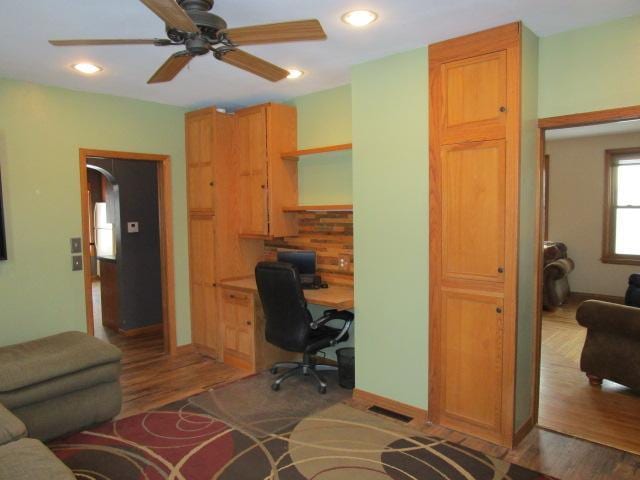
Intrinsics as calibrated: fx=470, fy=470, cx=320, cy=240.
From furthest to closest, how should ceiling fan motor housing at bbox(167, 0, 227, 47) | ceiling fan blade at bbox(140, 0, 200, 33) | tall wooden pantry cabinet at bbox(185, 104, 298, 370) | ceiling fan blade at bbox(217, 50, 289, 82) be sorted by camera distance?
1. tall wooden pantry cabinet at bbox(185, 104, 298, 370)
2. ceiling fan blade at bbox(217, 50, 289, 82)
3. ceiling fan motor housing at bbox(167, 0, 227, 47)
4. ceiling fan blade at bbox(140, 0, 200, 33)

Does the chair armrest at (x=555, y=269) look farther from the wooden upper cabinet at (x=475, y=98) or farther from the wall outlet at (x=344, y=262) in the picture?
the wooden upper cabinet at (x=475, y=98)

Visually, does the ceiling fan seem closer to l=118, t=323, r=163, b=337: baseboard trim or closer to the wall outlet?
the wall outlet

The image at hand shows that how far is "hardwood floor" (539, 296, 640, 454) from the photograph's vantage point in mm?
2947

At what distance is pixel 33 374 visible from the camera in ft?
8.99

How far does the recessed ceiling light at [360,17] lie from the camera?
8.11ft

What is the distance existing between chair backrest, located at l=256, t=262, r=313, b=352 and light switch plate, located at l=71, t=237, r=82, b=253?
1623mm

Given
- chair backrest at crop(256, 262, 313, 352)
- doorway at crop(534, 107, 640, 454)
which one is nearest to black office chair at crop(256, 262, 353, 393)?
chair backrest at crop(256, 262, 313, 352)

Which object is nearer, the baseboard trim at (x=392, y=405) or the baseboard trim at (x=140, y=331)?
the baseboard trim at (x=392, y=405)

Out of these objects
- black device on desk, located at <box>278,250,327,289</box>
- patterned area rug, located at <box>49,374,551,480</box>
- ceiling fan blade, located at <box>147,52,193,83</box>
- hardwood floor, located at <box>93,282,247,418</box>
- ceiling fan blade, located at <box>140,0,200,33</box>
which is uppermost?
ceiling fan blade, located at <box>147,52,193,83</box>

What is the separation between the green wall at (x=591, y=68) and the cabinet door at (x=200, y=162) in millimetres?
2854

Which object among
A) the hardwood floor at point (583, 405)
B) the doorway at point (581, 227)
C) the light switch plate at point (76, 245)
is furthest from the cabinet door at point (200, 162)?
the doorway at point (581, 227)

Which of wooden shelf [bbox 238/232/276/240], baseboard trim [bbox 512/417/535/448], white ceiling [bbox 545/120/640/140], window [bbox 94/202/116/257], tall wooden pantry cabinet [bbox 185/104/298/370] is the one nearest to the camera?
baseboard trim [bbox 512/417/535/448]

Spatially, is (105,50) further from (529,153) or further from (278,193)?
(529,153)

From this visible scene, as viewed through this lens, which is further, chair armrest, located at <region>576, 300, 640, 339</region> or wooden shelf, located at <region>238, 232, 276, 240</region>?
wooden shelf, located at <region>238, 232, 276, 240</region>
